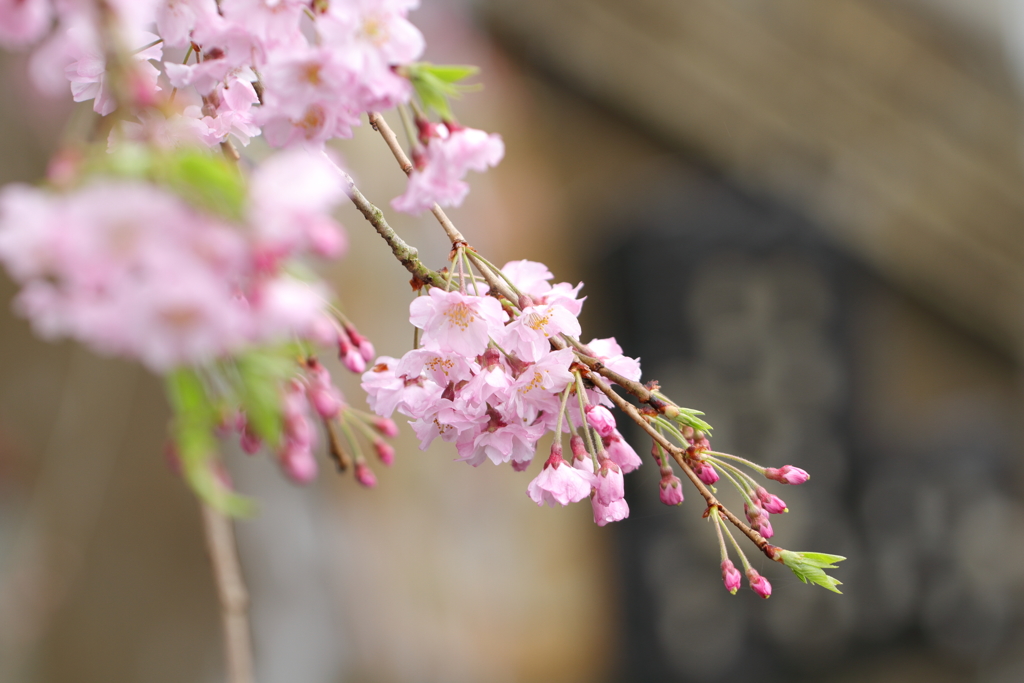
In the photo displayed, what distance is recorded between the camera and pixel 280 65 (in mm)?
373

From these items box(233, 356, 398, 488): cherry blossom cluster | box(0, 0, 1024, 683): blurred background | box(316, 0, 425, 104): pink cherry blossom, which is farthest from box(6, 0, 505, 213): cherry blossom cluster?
box(0, 0, 1024, 683): blurred background

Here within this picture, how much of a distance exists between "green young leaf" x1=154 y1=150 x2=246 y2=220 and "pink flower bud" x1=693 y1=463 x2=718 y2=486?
13.4 inches

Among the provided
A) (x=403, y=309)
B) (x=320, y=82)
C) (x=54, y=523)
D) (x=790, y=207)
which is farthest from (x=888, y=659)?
(x=320, y=82)

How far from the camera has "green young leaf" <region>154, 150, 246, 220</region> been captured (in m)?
0.25

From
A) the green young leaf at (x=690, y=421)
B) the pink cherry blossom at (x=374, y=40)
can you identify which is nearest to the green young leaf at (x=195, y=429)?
the pink cherry blossom at (x=374, y=40)

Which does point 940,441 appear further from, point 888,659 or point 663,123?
point 663,123

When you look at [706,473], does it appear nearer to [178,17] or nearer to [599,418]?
[599,418]

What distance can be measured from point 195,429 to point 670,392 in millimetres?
1927

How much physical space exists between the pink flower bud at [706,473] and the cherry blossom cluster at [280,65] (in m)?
0.23

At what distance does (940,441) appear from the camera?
7.97ft

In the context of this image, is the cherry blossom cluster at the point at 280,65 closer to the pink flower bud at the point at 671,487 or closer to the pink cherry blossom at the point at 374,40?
the pink cherry blossom at the point at 374,40

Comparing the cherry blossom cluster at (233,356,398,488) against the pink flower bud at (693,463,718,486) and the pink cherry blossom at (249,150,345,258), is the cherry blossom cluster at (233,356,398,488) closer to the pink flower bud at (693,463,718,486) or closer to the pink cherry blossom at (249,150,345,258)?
the pink cherry blossom at (249,150,345,258)

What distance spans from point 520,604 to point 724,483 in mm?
729

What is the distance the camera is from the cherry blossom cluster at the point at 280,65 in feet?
1.15
